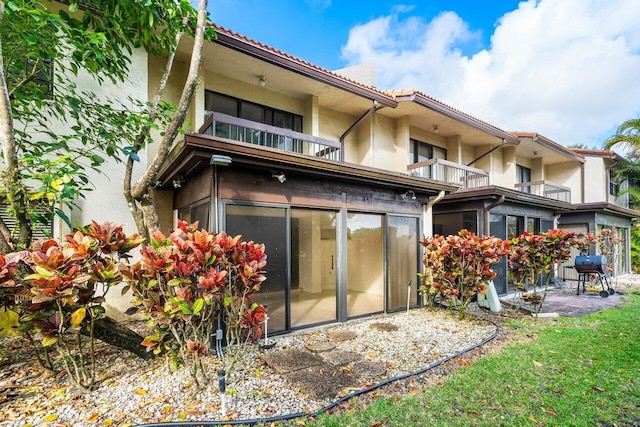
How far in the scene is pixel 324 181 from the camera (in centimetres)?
662

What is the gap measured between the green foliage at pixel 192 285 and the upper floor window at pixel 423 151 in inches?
404

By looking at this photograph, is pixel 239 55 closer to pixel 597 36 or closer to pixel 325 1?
pixel 325 1

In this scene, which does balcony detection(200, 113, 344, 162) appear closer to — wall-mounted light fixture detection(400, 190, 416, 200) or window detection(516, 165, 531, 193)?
wall-mounted light fixture detection(400, 190, 416, 200)

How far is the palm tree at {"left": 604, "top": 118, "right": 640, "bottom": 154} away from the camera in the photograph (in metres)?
15.8

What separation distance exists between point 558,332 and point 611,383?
2448 millimetres

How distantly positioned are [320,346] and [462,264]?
12.8ft

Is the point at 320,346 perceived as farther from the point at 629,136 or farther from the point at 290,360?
the point at 629,136

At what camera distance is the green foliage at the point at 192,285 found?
11.1 ft

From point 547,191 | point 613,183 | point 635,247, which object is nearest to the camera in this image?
point 547,191

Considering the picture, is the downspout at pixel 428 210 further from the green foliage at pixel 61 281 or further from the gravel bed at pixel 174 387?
the green foliage at pixel 61 281

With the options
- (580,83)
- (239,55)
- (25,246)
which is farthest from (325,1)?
(580,83)

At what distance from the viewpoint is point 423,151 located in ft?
42.4

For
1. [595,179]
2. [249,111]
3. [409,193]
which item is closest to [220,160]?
[249,111]

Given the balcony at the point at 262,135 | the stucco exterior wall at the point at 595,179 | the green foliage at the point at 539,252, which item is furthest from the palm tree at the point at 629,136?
the balcony at the point at 262,135
